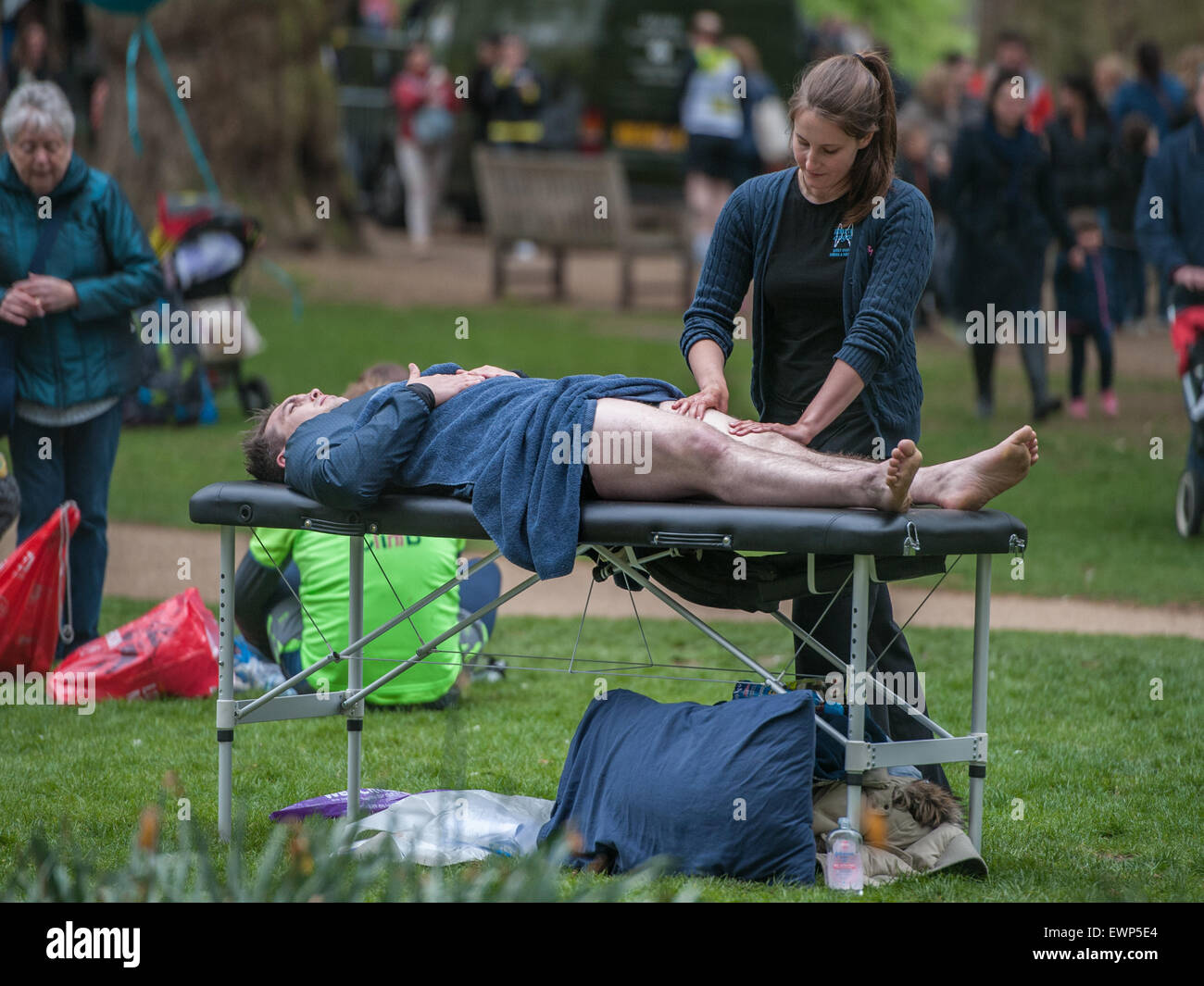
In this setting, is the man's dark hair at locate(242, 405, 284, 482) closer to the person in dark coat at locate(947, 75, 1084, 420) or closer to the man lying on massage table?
the man lying on massage table

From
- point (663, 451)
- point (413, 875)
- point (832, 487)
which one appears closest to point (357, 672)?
point (663, 451)

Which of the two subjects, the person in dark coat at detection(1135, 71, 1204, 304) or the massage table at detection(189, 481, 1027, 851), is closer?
the massage table at detection(189, 481, 1027, 851)

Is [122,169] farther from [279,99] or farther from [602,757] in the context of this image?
[602,757]

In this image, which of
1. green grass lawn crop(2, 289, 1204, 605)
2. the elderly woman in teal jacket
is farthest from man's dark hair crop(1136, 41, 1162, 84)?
the elderly woman in teal jacket

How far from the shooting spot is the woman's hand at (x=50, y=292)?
6.22 meters

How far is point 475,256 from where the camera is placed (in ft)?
66.9

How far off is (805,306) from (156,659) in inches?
116

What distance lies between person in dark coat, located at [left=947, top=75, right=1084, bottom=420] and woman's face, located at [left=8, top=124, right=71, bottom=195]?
721 centimetres

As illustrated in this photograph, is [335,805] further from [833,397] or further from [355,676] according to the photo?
[833,397]

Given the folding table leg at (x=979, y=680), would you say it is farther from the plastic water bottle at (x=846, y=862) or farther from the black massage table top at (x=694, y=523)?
the plastic water bottle at (x=846, y=862)

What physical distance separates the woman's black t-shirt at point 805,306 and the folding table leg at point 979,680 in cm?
58

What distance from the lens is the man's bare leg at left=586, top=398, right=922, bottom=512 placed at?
405 cm

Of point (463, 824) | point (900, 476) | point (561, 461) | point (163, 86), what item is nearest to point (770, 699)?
point (900, 476)
